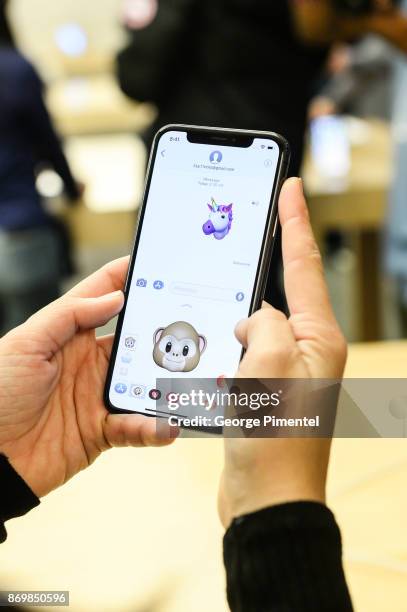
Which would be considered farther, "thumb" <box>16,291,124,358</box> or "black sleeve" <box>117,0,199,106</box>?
Answer: "black sleeve" <box>117,0,199,106</box>

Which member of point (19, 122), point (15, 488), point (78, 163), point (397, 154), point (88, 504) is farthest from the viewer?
point (78, 163)

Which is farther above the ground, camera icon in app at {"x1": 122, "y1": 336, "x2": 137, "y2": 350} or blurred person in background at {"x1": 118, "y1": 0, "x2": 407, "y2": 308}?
blurred person in background at {"x1": 118, "y1": 0, "x2": 407, "y2": 308}

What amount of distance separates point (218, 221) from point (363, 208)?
1.21 metres

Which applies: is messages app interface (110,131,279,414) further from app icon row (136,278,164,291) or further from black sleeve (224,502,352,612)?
black sleeve (224,502,352,612)

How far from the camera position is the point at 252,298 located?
0.71 m

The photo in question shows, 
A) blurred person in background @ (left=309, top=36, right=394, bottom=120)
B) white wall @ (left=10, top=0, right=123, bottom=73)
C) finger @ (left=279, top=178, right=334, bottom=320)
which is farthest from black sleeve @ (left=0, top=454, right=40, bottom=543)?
white wall @ (left=10, top=0, right=123, bottom=73)

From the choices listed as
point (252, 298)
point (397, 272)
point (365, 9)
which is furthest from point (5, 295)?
point (252, 298)

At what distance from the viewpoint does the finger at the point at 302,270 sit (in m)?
0.60

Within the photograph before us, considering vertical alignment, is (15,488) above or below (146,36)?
below

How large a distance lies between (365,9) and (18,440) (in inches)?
38.8

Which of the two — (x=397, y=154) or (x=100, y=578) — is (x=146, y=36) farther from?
(x=100, y=578)

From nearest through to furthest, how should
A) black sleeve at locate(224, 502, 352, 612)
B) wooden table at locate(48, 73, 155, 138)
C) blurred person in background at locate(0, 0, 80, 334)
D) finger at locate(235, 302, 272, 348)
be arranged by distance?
black sleeve at locate(224, 502, 352, 612) → finger at locate(235, 302, 272, 348) → blurred person in background at locate(0, 0, 80, 334) → wooden table at locate(48, 73, 155, 138)

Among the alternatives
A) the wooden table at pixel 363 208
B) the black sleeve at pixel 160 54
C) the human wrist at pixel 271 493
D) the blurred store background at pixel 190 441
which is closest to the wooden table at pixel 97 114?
the blurred store background at pixel 190 441

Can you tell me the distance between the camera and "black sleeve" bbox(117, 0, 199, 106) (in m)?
1.59
